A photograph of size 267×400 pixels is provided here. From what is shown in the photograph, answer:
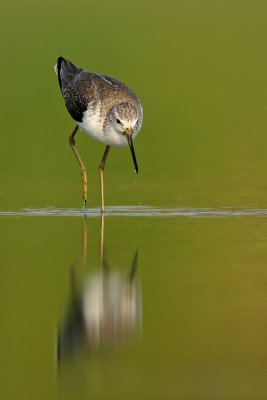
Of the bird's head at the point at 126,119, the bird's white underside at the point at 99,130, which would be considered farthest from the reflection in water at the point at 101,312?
the bird's white underside at the point at 99,130

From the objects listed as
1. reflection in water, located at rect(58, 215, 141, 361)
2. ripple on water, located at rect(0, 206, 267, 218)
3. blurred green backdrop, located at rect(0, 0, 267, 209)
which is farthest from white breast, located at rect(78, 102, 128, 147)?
reflection in water, located at rect(58, 215, 141, 361)

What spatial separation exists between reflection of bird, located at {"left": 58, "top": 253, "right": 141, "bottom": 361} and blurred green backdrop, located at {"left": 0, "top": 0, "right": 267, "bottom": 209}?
15.6 ft

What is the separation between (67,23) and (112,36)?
2.38 meters

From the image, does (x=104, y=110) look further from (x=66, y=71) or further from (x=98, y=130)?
(x=66, y=71)

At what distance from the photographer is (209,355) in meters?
7.46

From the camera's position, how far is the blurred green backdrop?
1631 centimetres

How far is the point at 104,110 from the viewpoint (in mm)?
14750

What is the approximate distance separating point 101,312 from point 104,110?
6.39 meters

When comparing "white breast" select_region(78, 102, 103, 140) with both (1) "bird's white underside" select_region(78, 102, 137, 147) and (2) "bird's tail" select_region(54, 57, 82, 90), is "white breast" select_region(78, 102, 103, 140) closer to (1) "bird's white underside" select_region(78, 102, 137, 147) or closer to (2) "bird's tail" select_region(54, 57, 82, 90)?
(1) "bird's white underside" select_region(78, 102, 137, 147)

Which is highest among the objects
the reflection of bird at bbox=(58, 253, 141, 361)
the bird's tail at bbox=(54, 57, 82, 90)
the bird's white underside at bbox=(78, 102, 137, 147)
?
the bird's tail at bbox=(54, 57, 82, 90)

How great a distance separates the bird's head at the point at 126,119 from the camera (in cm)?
1430

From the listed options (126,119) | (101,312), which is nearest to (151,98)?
(126,119)

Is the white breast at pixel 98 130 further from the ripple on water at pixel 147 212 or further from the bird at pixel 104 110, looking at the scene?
the ripple on water at pixel 147 212

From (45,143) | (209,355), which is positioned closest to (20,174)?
(45,143)
